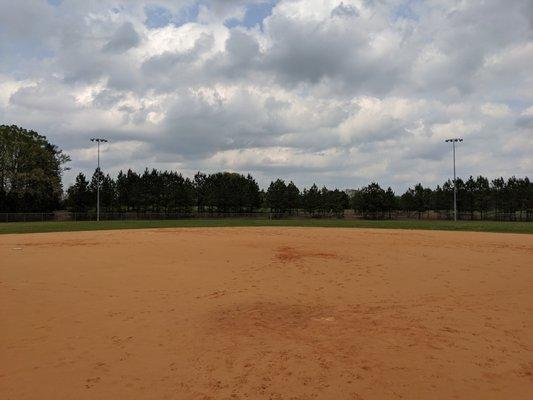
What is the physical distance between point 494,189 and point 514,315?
291 ft

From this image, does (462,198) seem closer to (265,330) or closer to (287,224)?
(287,224)

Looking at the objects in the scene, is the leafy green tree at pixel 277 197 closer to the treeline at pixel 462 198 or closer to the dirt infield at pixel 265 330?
the treeline at pixel 462 198

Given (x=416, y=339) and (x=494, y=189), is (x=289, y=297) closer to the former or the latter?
(x=416, y=339)

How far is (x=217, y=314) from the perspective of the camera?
10156 millimetres

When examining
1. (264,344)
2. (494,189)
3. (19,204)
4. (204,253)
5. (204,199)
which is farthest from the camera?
(204,199)

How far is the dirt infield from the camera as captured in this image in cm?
631

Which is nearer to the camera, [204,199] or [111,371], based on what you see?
[111,371]

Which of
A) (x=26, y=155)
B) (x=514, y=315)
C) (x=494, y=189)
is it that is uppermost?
(x=26, y=155)

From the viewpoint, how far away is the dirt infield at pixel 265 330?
6312 mm

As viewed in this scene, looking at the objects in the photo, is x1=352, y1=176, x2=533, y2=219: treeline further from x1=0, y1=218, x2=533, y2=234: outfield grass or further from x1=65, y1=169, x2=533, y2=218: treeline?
x1=0, y1=218, x2=533, y2=234: outfield grass

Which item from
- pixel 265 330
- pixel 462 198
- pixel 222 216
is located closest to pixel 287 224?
pixel 222 216

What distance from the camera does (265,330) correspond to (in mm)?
8922

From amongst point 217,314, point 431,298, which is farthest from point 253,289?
point 431,298

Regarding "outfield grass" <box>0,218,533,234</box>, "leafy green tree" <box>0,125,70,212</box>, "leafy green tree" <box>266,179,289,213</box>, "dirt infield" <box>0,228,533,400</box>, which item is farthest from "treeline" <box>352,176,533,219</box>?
"dirt infield" <box>0,228,533,400</box>
